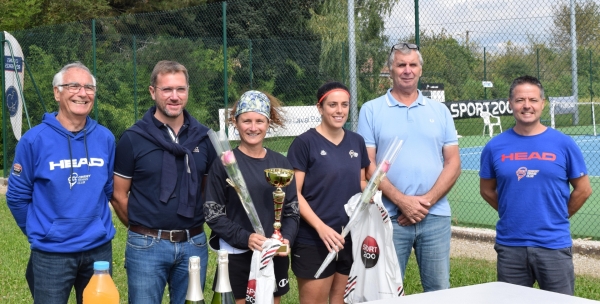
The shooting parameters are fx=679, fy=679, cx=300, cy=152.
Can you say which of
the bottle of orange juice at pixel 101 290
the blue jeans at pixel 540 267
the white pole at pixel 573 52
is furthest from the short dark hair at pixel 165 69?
the white pole at pixel 573 52

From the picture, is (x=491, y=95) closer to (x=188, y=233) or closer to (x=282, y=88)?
(x=282, y=88)

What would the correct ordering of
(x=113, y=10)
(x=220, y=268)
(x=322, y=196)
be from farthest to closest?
(x=113, y=10), (x=322, y=196), (x=220, y=268)

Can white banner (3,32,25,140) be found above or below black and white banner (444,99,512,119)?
above

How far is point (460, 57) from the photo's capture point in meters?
11.3

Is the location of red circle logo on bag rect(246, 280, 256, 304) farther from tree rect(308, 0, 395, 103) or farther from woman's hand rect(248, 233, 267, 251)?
tree rect(308, 0, 395, 103)

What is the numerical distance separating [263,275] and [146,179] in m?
0.87

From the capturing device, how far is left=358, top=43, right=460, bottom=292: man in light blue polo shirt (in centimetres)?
412

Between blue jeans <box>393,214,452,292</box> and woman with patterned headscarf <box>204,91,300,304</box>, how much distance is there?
925 millimetres

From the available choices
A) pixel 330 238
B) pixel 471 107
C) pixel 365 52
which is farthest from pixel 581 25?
pixel 330 238

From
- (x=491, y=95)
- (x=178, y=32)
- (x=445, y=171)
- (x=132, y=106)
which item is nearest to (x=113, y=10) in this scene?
(x=178, y=32)

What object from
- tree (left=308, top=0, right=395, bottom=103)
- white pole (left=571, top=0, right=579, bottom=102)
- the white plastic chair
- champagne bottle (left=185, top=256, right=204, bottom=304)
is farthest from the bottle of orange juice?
the white plastic chair

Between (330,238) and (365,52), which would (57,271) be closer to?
(330,238)

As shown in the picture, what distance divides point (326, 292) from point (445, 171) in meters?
1.05

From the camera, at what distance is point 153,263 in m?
3.45
